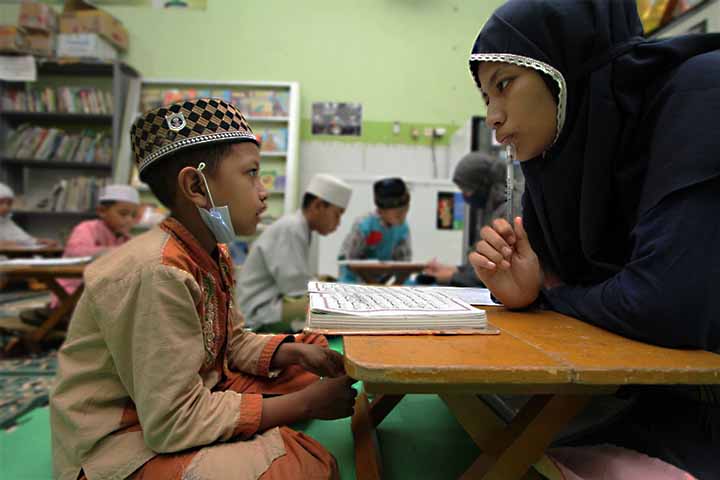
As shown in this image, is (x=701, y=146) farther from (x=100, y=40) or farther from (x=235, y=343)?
(x=100, y=40)

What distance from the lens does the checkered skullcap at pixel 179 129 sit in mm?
837

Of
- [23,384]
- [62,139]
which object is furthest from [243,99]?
[23,384]

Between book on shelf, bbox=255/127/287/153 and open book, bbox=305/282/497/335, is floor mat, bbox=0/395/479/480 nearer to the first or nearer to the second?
open book, bbox=305/282/497/335

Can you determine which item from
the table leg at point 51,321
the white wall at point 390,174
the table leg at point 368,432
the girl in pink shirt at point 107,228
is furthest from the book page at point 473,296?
the white wall at point 390,174

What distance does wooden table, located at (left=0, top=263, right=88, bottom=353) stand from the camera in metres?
2.16

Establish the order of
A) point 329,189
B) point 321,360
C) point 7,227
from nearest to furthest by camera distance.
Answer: point 321,360
point 329,189
point 7,227

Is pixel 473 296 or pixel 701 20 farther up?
pixel 701 20

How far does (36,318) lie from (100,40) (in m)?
2.87

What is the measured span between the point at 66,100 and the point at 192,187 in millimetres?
4487

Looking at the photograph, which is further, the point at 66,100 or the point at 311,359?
the point at 66,100

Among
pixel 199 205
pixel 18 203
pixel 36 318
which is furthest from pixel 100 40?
pixel 199 205

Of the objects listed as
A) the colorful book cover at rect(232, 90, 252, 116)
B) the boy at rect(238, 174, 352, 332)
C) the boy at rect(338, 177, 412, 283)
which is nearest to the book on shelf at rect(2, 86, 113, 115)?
the colorful book cover at rect(232, 90, 252, 116)

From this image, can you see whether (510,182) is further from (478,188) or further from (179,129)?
(478,188)

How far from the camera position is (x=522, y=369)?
44 cm
